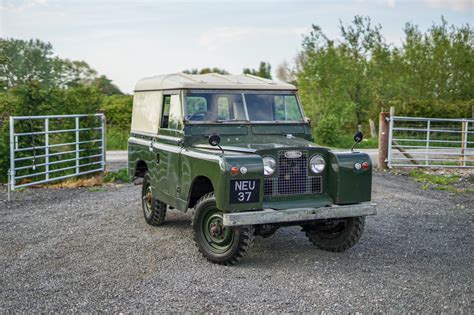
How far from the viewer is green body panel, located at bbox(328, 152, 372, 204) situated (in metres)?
7.46

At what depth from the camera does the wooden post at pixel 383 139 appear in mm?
17406

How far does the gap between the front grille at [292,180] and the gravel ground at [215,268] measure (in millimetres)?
810

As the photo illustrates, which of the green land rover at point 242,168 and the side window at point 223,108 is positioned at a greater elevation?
the side window at point 223,108

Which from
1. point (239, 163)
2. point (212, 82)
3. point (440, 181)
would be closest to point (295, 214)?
point (239, 163)

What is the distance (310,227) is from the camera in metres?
8.12

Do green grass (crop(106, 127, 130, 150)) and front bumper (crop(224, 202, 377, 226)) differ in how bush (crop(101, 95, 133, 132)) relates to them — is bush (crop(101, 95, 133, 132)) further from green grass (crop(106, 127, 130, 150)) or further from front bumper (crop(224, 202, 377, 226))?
front bumper (crop(224, 202, 377, 226))

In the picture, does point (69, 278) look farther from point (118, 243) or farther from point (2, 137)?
point (2, 137)

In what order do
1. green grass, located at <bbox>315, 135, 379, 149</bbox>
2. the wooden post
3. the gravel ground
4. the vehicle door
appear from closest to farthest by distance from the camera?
the gravel ground → the vehicle door → the wooden post → green grass, located at <bbox>315, 135, 379, 149</bbox>

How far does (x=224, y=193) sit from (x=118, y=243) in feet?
7.28

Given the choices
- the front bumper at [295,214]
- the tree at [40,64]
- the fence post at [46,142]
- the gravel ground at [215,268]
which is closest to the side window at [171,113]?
the gravel ground at [215,268]

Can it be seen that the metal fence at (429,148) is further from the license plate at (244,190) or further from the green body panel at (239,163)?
the license plate at (244,190)

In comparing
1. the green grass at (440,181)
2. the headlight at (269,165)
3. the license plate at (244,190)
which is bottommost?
the green grass at (440,181)

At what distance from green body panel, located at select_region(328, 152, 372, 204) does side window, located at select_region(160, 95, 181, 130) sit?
2.16m

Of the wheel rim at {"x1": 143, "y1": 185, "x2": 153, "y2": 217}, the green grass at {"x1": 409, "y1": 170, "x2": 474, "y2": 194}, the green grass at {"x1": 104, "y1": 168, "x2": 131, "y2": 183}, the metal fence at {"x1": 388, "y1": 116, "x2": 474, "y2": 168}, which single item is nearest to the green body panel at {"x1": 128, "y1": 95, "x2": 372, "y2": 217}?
the wheel rim at {"x1": 143, "y1": 185, "x2": 153, "y2": 217}
